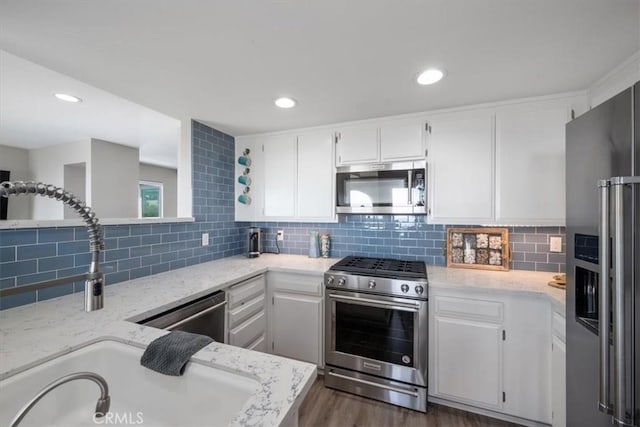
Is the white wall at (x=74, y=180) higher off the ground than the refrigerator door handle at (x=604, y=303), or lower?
higher

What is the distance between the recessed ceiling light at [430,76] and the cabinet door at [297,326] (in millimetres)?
1752

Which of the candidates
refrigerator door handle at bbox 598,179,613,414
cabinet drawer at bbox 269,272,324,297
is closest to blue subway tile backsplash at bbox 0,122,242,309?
cabinet drawer at bbox 269,272,324,297

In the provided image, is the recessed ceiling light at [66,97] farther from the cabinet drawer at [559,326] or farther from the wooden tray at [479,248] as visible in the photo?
the cabinet drawer at [559,326]

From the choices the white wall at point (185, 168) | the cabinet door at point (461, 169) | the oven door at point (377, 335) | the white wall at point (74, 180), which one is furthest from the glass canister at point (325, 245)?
the white wall at point (74, 180)

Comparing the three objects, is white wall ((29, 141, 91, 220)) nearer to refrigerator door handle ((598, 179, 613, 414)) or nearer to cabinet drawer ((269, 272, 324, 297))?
cabinet drawer ((269, 272, 324, 297))

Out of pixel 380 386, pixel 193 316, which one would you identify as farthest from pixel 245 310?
pixel 380 386

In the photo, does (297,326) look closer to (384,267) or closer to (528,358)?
(384,267)

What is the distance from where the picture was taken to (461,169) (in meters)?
2.02

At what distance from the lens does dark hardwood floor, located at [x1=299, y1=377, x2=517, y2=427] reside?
65.9 inches

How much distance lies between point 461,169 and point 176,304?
7.24 ft

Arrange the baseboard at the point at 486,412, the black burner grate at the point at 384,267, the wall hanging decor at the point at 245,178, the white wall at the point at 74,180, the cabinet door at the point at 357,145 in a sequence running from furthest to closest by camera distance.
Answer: the white wall at the point at 74,180, the wall hanging decor at the point at 245,178, the cabinet door at the point at 357,145, the black burner grate at the point at 384,267, the baseboard at the point at 486,412

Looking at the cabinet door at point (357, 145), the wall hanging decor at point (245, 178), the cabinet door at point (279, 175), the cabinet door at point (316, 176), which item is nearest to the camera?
the cabinet door at point (357, 145)

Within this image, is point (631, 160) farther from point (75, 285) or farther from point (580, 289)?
point (75, 285)

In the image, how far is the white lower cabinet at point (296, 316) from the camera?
6.84 ft
